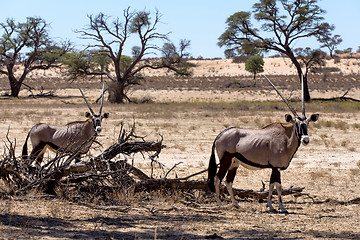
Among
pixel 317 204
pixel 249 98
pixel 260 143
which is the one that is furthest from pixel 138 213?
pixel 249 98

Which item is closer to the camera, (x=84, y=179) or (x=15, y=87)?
(x=84, y=179)

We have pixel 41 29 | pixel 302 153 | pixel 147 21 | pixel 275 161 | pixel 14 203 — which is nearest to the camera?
pixel 14 203

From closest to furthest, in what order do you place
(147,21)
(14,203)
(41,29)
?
(14,203) → (147,21) → (41,29)

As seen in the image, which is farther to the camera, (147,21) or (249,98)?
(249,98)

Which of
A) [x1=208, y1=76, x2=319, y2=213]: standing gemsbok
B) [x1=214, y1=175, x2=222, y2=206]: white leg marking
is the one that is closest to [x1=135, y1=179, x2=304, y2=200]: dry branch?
[x1=214, y1=175, x2=222, y2=206]: white leg marking

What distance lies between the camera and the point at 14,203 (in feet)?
21.5

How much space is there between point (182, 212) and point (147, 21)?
31145mm

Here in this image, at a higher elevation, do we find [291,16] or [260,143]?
[291,16]

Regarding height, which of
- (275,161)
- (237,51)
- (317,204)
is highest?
(237,51)

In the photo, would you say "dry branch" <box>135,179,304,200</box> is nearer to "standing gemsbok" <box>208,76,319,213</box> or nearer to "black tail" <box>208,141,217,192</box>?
"black tail" <box>208,141,217,192</box>

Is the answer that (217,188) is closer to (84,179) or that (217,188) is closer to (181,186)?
(181,186)

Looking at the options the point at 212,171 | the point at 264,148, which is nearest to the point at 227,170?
the point at 212,171

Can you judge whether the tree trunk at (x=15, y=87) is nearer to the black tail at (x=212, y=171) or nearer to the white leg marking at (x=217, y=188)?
the black tail at (x=212, y=171)

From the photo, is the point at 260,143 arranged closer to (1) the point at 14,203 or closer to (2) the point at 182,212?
(2) the point at 182,212
